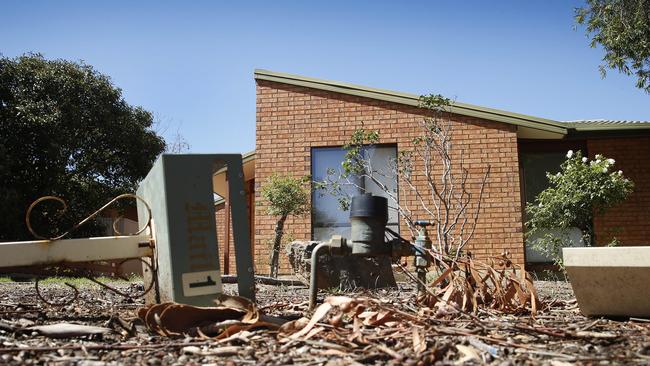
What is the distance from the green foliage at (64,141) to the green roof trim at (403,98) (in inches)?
357

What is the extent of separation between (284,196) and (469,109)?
3669 mm

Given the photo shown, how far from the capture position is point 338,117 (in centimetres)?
996

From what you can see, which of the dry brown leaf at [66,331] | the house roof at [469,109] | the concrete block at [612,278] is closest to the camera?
the dry brown leaf at [66,331]

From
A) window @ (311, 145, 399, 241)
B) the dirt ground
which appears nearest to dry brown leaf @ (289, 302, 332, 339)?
the dirt ground

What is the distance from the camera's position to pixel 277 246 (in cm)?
920

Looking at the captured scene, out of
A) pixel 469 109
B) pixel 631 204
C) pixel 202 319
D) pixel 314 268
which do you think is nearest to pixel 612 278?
pixel 314 268

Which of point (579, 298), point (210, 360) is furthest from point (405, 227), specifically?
point (210, 360)

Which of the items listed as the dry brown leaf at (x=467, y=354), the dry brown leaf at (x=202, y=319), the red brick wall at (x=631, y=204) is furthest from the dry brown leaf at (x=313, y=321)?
the red brick wall at (x=631, y=204)

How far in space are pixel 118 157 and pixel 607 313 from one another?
1790 cm

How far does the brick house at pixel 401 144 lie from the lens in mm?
9258

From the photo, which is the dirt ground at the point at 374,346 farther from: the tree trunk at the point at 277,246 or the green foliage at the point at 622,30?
the green foliage at the point at 622,30

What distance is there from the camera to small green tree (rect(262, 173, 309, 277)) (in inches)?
352

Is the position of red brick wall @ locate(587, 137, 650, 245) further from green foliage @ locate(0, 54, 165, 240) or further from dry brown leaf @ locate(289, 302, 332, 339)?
green foliage @ locate(0, 54, 165, 240)

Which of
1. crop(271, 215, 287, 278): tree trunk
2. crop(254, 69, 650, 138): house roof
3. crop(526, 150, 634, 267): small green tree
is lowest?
crop(271, 215, 287, 278): tree trunk
